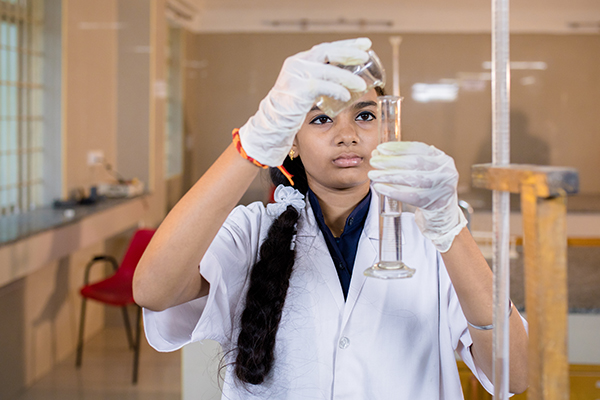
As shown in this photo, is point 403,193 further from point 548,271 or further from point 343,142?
point 343,142

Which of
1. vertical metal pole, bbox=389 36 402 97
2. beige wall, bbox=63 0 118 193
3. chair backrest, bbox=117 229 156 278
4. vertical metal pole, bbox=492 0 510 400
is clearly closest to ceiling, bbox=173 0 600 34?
vertical metal pole, bbox=389 36 402 97

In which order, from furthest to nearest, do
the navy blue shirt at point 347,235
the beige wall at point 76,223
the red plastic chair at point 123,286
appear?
the red plastic chair at point 123,286 < the beige wall at point 76,223 < the navy blue shirt at point 347,235

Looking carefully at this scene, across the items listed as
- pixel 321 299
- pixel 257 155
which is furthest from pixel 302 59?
pixel 321 299

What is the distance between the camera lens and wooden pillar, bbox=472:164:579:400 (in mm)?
487

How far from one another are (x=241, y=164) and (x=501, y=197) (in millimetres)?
345

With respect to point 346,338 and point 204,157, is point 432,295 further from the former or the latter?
point 204,157

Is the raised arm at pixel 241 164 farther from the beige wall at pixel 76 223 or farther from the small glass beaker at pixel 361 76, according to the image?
the beige wall at pixel 76 223

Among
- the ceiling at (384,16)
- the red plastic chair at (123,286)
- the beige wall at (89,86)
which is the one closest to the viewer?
the red plastic chair at (123,286)

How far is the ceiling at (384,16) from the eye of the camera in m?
5.64

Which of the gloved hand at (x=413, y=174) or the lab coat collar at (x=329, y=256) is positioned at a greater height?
the gloved hand at (x=413, y=174)

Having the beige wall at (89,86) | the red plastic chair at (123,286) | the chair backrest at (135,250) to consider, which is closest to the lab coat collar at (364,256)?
the red plastic chair at (123,286)

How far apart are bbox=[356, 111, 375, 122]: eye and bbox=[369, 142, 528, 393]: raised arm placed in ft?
1.06

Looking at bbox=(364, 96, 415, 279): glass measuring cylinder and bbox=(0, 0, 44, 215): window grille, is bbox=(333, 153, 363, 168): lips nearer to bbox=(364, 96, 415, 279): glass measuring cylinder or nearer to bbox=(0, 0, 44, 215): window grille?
bbox=(364, 96, 415, 279): glass measuring cylinder

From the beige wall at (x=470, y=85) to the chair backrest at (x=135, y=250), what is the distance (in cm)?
280
